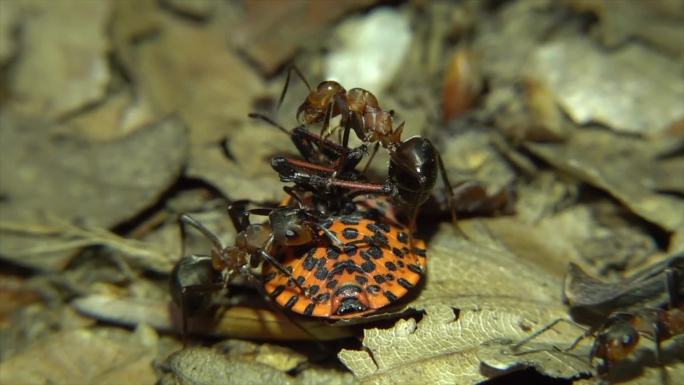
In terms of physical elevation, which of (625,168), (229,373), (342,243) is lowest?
(229,373)

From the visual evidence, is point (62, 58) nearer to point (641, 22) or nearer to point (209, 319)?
point (209, 319)

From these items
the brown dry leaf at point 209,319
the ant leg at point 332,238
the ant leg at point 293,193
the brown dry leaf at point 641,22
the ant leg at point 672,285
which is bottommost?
the brown dry leaf at point 209,319

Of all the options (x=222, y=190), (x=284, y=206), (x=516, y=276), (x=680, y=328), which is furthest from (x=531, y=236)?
(x=222, y=190)

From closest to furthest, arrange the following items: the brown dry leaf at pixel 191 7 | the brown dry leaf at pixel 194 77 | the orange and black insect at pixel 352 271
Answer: the orange and black insect at pixel 352 271
the brown dry leaf at pixel 194 77
the brown dry leaf at pixel 191 7

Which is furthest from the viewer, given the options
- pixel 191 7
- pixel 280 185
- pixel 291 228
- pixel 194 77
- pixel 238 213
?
pixel 191 7

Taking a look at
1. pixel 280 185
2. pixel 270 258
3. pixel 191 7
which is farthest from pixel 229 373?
pixel 191 7

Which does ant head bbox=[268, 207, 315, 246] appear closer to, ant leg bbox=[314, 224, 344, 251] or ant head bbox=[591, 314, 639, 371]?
ant leg bbox=[314, 224, 344, 251]

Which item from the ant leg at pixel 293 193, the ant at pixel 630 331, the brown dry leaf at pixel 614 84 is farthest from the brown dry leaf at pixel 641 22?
the ant leg at pixel 293 193

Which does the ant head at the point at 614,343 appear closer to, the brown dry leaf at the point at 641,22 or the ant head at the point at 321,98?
the ant head at the point at 321,98
